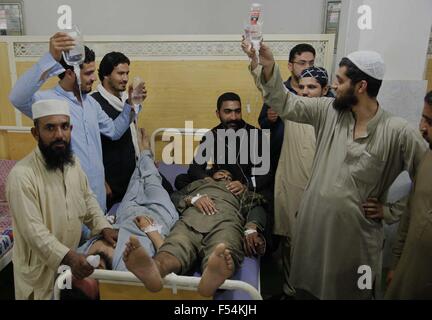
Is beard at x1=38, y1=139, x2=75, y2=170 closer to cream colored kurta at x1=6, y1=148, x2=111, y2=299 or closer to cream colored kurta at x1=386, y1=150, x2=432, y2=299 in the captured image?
cream colored kurta at x1=6, y1=148, x2=111, y2=299

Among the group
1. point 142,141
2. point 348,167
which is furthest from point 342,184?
point 142,141

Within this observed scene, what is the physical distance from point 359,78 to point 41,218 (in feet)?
5.51

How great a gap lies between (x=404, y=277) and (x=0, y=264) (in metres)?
2.27

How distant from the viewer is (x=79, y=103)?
2291 mm

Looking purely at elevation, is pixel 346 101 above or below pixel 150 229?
above

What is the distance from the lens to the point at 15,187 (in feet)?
5.47

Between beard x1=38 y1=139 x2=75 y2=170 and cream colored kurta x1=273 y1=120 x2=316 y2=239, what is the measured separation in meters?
1.32

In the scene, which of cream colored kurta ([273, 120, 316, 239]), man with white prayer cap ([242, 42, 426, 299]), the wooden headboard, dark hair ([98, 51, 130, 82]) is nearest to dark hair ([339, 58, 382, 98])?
man with white prayer cap ([242, 42, 426, 299])

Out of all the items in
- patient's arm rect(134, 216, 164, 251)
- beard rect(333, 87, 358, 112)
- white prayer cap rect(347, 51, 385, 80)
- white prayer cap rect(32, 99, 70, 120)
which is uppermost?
white prayer cap rect(347, 51, 385, 80)

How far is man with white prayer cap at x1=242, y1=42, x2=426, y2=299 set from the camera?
177 cm

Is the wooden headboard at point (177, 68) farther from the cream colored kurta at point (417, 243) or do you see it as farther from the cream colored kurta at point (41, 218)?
the cream colored kurta at point (417, 243)

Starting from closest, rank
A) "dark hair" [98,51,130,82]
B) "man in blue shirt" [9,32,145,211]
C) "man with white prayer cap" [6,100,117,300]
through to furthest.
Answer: "man with white prayer cap" [6,100,117,300], "man in blue shirt" [9,32,145,211], "dark hair" [98,51,130,82]

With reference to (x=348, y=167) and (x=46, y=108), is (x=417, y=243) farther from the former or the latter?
(x=46, y=108)
